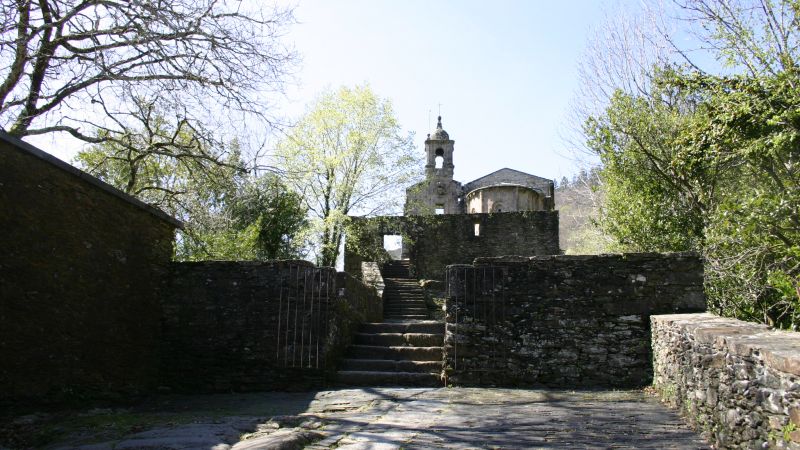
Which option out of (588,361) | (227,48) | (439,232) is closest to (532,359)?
(588,361)

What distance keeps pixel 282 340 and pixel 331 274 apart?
3.99 feet

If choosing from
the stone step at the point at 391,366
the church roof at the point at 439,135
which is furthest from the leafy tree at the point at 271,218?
the church roof at the point at 439,135

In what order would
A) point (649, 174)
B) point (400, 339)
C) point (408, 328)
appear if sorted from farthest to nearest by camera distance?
point (649, 174) → point (408, 328) → point (400, 339)

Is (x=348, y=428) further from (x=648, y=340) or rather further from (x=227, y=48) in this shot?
(x=227, y=48)

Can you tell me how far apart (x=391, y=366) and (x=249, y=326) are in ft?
7.35

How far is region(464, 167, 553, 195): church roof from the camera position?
1529 inches

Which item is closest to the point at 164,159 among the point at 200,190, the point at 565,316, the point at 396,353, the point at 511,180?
the point at 200,190

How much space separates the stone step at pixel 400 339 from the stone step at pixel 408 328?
0.39 m

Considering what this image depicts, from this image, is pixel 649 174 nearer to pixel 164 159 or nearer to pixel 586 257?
pixel 586 257

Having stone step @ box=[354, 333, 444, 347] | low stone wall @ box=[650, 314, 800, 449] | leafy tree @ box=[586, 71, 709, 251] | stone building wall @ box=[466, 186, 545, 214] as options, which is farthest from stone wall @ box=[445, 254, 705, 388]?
stone building wall @ box=[466, 186, 545, 214]

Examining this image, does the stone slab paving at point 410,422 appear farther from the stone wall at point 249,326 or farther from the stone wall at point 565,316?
the stone wall at point 249,326

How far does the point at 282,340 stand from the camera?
8.34 m

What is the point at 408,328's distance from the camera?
402 inches

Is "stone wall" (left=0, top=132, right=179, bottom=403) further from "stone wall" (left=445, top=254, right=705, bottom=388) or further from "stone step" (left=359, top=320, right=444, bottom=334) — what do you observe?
"stone wall" (left=445, top=254, right=705, bottom=388)
